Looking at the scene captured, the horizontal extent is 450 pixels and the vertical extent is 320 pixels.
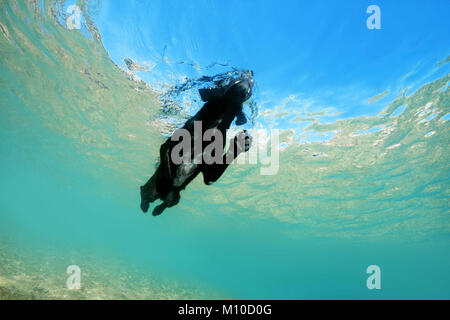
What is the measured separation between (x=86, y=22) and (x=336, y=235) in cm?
4031

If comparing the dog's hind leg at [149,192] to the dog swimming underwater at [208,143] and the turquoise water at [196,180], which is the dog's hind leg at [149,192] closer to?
the dog swimming underwater at [208,143]

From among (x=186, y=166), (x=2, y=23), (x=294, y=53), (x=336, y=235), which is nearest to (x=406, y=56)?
(x=294, y=53)

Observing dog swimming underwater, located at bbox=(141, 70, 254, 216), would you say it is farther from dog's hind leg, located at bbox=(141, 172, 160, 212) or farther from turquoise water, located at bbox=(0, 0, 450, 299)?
turquoise water, located at bbox=(0, 0, 450, 299)

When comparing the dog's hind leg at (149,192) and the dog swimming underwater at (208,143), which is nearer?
the dog swimming underwater at (208,143)

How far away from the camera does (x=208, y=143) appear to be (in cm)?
309

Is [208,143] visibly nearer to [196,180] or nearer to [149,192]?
[149,192]

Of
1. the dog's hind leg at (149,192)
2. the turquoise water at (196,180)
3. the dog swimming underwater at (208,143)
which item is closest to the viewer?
the dog swimming underwater at (208,143)

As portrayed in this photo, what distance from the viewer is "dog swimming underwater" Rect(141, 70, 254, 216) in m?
2.90

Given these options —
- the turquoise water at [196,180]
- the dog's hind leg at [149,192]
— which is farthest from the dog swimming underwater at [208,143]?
the turquoise water at [196,180]

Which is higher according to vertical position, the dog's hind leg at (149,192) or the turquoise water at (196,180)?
the turquoise water at (196,180)

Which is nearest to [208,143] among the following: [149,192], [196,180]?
[149,192]

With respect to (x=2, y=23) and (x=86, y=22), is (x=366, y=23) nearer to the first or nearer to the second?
(x=86, y=22)

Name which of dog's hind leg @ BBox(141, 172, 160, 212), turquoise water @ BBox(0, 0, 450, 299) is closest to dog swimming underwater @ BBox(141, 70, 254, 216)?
dog's hind leg @ BBox(141, 172, 160, 212)

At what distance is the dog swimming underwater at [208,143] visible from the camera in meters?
2.90
